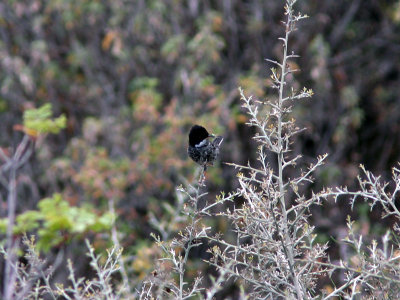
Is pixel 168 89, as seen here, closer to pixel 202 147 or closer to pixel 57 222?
pixel 57 222

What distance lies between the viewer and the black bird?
3.30 metres

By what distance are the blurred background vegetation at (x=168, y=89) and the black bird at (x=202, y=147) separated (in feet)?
12.6

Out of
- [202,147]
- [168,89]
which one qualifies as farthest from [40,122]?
[168,89]

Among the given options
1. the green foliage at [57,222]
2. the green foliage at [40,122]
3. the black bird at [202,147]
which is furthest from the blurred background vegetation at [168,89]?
the black bird at [202,147]

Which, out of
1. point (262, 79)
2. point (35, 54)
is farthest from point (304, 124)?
point (35, 54)

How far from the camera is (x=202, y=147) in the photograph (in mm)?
3316

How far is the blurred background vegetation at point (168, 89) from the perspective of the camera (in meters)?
7.44

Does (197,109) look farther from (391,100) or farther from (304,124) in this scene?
(391,100)

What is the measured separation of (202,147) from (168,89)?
5003mm

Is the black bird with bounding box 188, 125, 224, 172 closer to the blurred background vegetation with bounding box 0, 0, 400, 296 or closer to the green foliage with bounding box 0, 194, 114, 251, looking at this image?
the green foliage with bounding box 0, 194, 114, 251

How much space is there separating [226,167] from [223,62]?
1.44 m

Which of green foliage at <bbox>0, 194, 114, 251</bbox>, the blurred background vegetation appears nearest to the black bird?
green foliage at <bbox>0, 194, 114, 251</bbox>

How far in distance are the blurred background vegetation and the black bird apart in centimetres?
384

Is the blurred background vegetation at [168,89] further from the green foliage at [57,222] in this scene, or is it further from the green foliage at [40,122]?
the green foliage at [40,122]
